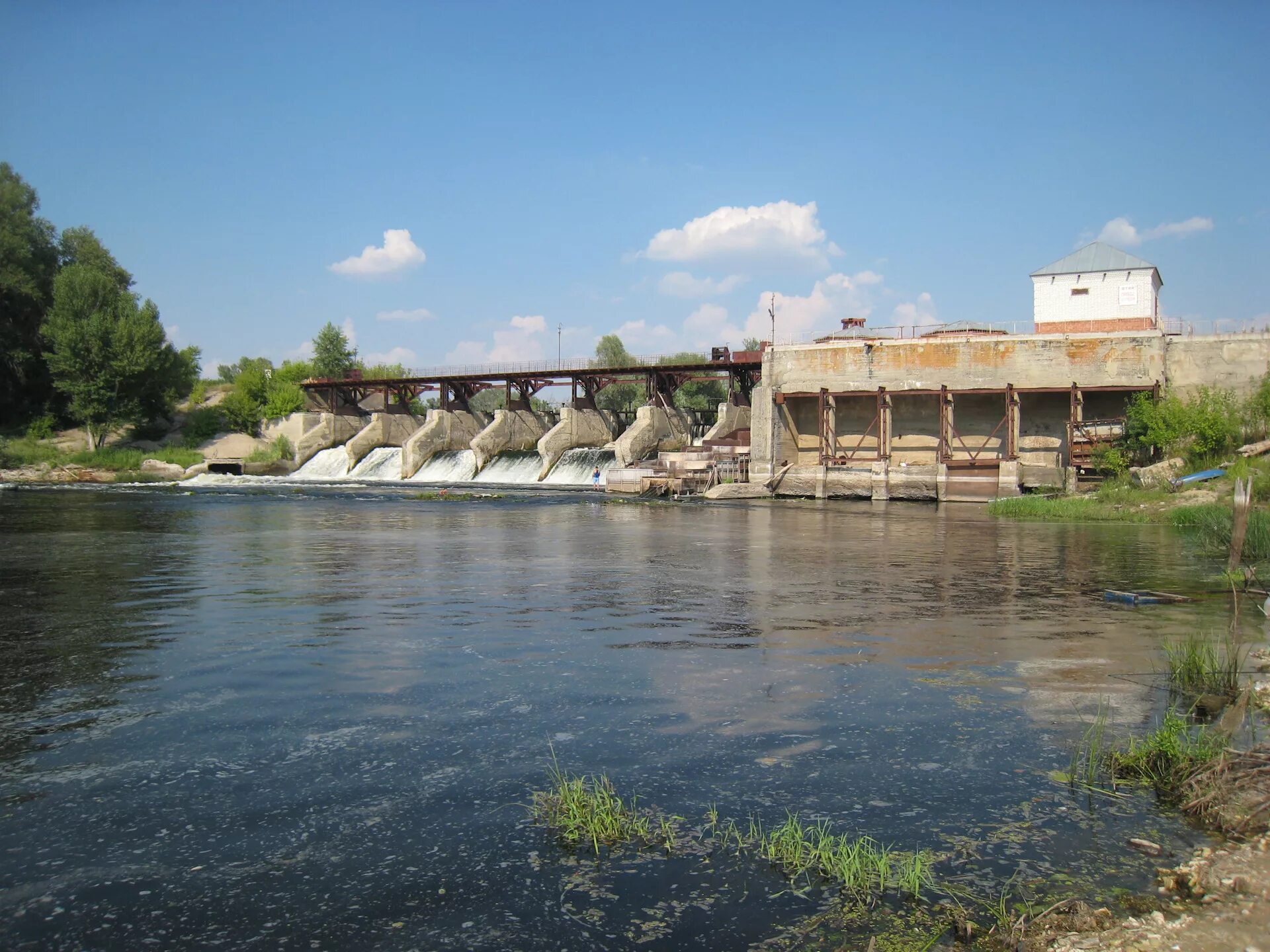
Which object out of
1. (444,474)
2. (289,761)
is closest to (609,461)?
(444,474)

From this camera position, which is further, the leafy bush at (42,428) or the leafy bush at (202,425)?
the leafy bush at (202,425)

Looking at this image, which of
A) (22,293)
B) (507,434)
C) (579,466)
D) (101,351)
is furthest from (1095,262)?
(22,293)

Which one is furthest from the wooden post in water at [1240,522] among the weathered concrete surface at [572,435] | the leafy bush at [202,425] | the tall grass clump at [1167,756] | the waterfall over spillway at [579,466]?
the leafy bush at [202,425]

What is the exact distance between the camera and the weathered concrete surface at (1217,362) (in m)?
36.1

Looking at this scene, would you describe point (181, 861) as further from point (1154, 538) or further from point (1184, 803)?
point (1154, 538)

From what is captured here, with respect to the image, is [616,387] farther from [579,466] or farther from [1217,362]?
[1217,362]

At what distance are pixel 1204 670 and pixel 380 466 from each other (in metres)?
58.7

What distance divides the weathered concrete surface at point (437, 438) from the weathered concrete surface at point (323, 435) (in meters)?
9.26

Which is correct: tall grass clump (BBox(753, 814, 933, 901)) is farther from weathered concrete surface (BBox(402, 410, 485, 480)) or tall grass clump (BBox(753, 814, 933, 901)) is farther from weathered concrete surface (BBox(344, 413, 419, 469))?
weathered concrete surface (BBox(344, 413, 419, 469))

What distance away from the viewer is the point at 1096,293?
1662 inches

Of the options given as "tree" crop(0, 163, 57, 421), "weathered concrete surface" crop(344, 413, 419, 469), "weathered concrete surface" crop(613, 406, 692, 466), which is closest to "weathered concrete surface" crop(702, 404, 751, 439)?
"weathered concrete surface" crop(613, 406, 692, 466)

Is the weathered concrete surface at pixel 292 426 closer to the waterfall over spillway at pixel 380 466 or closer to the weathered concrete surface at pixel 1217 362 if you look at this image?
the waterfall over spillway at pixel 380 466

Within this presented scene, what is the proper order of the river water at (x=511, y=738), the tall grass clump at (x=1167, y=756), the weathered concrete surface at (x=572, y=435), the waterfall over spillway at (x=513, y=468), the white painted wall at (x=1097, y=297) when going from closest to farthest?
the river water at (x=511, y=738)
the tall grass clump at (x=1167, y=756)
the white painted wall at (x=1097, y=297)
the weathered concrete surface at (x=572, y=435)
the waterfall over spillway at (x=513, y=468)

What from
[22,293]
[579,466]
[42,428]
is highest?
[22,293]
